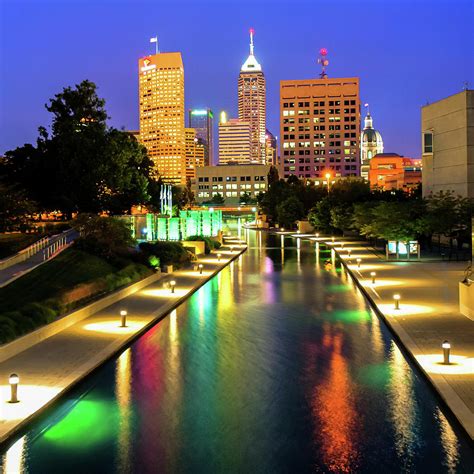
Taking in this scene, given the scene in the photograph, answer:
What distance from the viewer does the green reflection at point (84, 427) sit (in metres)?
10.0

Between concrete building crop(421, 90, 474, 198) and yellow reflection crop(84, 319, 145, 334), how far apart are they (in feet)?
126

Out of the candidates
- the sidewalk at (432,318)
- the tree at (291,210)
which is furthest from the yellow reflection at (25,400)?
the tree at (291,210)

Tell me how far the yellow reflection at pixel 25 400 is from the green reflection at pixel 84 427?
0.52m

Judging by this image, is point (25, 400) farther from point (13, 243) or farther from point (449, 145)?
point (449, 145)

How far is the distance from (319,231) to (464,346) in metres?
67.5

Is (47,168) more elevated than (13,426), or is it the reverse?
(47,168)

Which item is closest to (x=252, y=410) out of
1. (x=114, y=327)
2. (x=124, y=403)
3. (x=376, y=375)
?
(x=124, y=403)

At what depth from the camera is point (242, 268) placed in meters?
38.8

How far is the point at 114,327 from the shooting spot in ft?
60.1

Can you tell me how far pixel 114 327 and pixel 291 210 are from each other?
75.9 m

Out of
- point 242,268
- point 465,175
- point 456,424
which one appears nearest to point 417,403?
point 456,424

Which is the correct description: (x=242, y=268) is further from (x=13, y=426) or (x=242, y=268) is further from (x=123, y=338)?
(x=13, y=426)

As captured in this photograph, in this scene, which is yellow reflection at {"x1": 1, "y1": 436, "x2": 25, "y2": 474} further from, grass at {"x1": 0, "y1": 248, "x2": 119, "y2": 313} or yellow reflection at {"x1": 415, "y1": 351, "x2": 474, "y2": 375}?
grass at {"x1": 0, "y1": 248, "x2": 119, "y2": 313}

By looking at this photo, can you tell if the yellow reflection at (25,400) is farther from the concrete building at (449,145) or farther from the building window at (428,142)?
Result: the building window at (428,142)
